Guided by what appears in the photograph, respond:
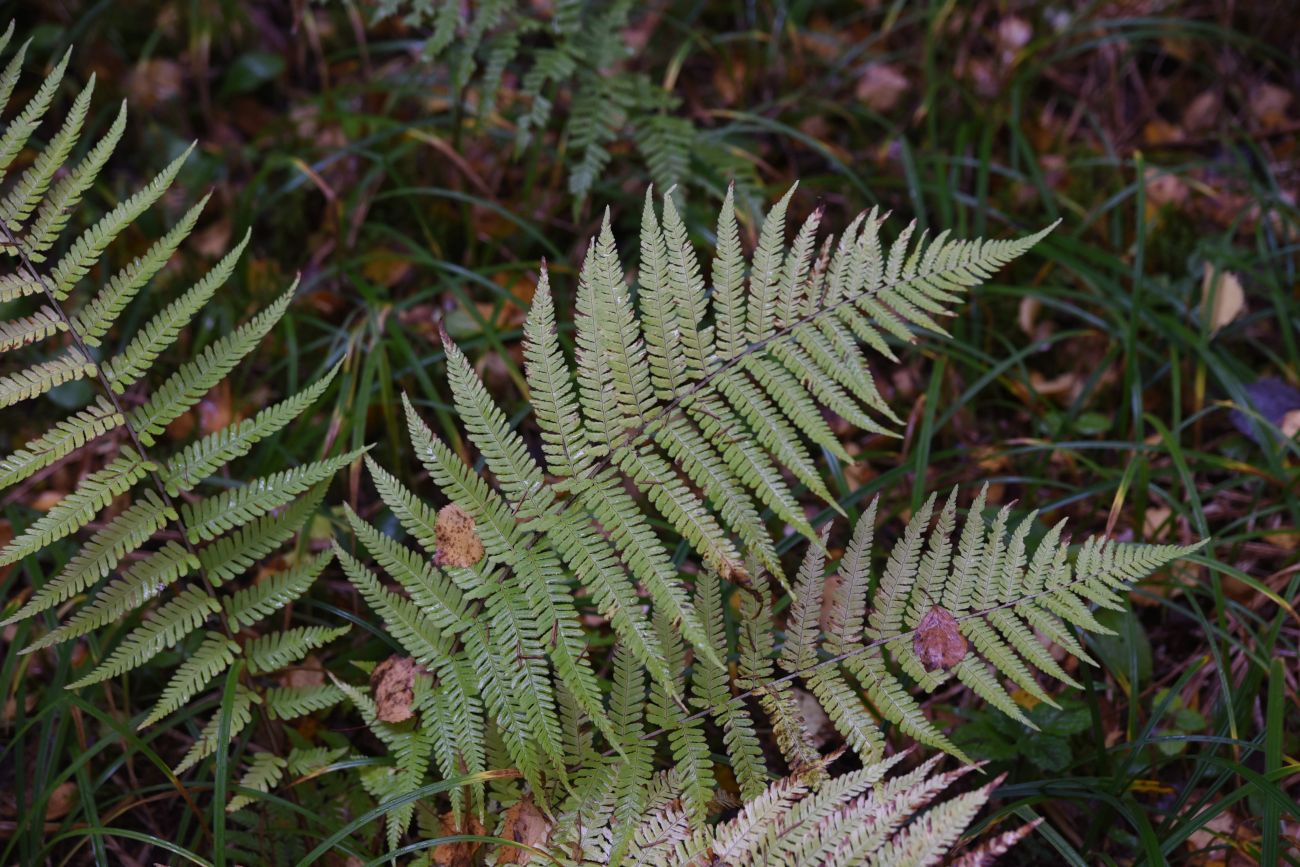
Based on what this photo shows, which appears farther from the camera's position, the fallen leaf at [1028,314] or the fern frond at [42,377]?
the fallen leaf at [1028,314]

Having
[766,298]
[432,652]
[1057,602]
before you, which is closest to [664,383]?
[766,298]

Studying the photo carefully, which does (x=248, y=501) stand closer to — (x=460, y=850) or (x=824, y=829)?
(x=460, y=850)

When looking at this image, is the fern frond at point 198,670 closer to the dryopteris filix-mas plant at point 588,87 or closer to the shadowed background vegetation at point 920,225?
the shadowed background vegetation at point 920,225

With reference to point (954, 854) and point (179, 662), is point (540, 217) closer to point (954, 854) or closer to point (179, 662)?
point (179, 662)

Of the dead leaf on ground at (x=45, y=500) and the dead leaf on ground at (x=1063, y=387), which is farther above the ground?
the dead leaf on ground at (x=1063, y=387)

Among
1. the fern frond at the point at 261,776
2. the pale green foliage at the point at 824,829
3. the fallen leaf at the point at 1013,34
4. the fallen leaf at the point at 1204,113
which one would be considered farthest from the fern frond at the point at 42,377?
Answer: the fallen leaf at the point at 1204,113

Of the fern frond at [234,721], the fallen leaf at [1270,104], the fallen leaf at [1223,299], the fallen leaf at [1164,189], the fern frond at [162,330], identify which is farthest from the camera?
the fallen leaf at [1270,104]

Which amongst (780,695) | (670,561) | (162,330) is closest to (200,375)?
(162,330)
